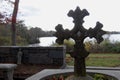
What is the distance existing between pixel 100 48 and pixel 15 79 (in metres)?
8.77

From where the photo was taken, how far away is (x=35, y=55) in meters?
9.83

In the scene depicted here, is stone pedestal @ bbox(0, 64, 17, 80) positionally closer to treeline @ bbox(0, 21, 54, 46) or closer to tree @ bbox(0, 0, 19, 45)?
tree @ bbox(0, 0, 19, 45)

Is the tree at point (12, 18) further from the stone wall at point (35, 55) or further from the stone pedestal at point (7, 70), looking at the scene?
the stone pedestal at point (7, 70)

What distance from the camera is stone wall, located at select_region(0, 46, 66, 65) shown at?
9539mm

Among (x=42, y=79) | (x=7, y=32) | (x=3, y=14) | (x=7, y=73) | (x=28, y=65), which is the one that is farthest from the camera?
(x=7, y=32)

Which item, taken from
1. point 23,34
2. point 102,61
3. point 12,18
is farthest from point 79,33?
point 23,34

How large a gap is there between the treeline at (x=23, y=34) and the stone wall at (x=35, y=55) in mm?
6670

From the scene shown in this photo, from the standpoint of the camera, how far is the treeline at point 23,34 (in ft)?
56.6

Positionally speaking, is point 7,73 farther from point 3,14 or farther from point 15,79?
point 3,14

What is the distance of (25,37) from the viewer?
2075cm

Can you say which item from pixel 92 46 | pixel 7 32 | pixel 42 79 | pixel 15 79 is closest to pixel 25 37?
pixel 7 32

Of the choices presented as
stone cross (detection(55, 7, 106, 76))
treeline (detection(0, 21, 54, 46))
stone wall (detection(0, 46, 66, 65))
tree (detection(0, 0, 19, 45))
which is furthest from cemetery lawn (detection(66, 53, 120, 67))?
stone cross (detection(55, 7, 106, 76))

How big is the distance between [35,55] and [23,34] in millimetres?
10728

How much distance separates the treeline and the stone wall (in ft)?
21.9
